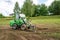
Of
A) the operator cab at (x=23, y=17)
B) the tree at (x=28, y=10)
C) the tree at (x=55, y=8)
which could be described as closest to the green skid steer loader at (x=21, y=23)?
the operator cab at (x=23, y=17)

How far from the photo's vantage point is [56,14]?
6137mm

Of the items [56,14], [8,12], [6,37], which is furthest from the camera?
[56,14]

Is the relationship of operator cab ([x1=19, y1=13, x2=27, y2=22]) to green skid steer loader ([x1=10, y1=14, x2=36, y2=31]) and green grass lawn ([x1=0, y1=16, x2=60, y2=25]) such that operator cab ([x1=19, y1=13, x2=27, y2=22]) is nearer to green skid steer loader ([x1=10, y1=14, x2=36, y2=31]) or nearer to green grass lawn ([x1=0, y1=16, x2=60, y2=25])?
green skid steer loader ([x1=10, y1=14, x2=36, y2=31])

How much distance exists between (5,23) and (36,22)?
0.99 m

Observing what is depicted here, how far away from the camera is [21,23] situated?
6.02 meters

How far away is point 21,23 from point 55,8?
111 centimetres

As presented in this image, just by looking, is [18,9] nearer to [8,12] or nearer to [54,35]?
[8,12]

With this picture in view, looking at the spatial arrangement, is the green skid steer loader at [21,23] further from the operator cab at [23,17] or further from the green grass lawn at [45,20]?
the green grass lawn at [45,20]

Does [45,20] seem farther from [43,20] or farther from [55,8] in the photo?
[55,8]

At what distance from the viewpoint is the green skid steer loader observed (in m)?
5.98

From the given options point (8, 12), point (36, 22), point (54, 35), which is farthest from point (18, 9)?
point (54, 35)

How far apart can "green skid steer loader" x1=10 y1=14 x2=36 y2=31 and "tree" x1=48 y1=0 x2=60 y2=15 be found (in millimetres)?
709

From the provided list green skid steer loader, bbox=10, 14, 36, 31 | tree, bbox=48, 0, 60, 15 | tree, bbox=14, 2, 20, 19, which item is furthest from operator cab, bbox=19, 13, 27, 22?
tree, bbox=48, 0, 60, 15

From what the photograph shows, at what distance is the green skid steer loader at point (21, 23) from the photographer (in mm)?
5980
